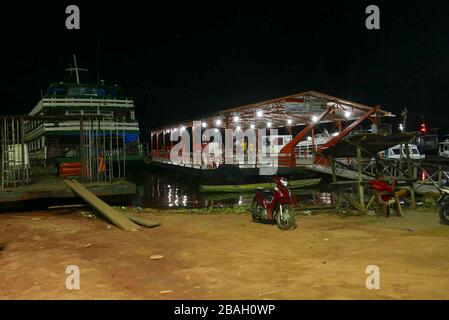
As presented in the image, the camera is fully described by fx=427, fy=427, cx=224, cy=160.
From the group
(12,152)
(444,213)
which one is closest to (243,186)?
(12,152)

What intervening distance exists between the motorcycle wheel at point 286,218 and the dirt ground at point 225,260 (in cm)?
16

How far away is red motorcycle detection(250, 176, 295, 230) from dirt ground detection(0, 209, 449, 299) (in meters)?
0.27

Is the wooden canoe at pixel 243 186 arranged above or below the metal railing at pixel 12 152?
below

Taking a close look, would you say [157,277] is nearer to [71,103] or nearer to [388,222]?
[388,222]

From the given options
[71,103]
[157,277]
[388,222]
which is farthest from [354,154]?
[71,103]

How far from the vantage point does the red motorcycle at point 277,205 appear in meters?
8.38

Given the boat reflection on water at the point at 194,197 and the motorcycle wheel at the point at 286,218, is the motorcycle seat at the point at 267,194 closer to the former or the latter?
the motorcycle wheel at the point at 286,218

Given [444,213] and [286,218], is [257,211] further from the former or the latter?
[444,213]

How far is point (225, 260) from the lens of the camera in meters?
5.65

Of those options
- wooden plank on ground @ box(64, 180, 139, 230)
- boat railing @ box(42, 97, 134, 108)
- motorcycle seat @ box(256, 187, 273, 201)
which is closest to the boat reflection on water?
boat railing @ box(42, 97, 134, 108)

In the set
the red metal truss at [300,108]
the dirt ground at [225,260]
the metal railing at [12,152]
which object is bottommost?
the dirt ground at [225,260]

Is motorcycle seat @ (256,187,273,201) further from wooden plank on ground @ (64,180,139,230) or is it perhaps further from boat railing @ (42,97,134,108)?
boat railing @ (42,97,134,108)

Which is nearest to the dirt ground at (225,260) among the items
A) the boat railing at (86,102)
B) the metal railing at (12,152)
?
the metal railing at (12,152)

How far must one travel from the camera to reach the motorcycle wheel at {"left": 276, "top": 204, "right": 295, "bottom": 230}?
8.34 metres
